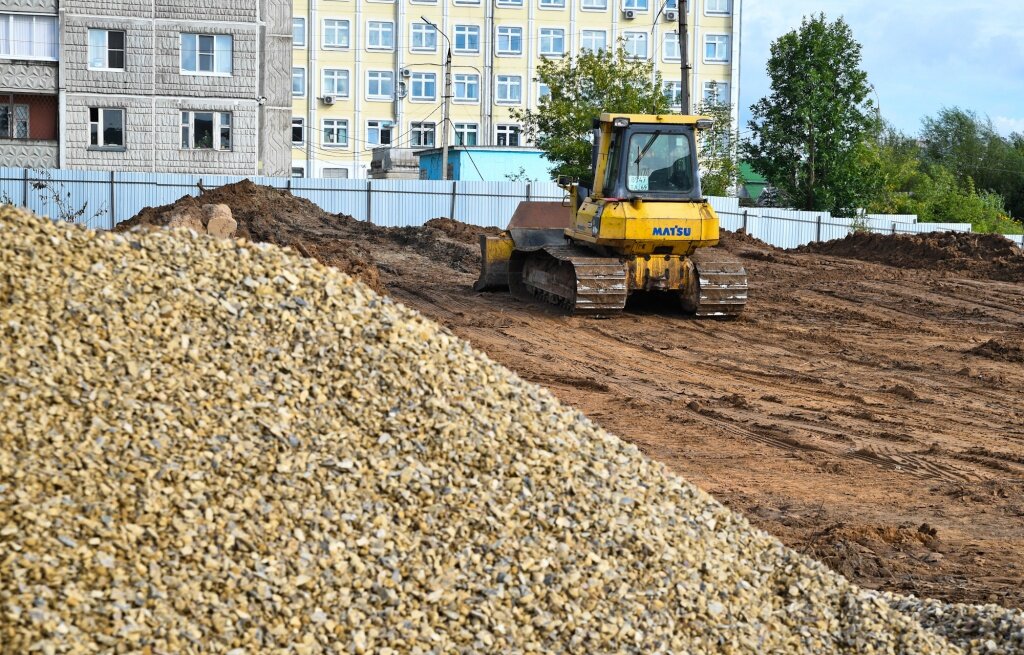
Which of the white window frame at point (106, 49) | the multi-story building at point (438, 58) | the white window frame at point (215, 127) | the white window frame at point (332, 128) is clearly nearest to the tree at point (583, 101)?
the white window frame at point (215, 127)

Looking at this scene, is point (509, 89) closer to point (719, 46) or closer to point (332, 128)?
point (332, 128)

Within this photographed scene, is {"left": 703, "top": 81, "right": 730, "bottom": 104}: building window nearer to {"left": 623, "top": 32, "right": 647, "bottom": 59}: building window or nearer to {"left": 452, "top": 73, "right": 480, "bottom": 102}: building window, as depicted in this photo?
{"left": 623, "top": 32, "right": 647, "bottom": 59}: building window

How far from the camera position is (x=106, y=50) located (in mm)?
39344

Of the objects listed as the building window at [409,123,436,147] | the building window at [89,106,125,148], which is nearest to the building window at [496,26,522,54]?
the building window at [409,123,436,147]

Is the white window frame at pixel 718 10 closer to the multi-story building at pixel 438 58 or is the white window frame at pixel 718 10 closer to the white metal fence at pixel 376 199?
the multi-story building at pixel 438 58

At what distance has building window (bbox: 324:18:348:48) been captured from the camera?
198 feet

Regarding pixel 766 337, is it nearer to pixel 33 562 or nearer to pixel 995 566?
pixel 995 566

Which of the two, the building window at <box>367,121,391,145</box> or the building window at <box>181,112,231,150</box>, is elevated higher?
the building window at <box>367,121,391,145</box>

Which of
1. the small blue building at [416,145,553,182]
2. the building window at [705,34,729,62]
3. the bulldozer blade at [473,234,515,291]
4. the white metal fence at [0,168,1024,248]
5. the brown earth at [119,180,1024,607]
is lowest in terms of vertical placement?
the brown earth at [119,180,1024,607]

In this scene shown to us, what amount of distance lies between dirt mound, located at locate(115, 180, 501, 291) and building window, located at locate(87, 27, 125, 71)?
30.4ft

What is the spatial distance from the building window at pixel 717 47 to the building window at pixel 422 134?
15.2 metres

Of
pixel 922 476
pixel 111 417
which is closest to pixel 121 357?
pixel 111 417

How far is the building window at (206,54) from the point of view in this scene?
40.1 metres

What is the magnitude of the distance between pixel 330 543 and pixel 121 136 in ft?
125
